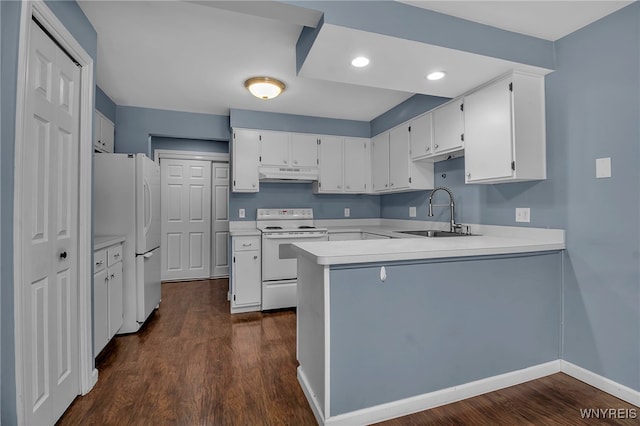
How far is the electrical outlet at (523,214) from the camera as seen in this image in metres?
2.40

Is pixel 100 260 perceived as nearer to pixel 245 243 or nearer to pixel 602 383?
pixel 245 243

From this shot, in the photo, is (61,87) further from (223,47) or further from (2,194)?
(223,47)

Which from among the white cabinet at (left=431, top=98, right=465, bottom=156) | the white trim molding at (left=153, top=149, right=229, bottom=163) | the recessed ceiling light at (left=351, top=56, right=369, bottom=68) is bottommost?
the white cabinet at (left=431, top=98, right=465, bottom=156)

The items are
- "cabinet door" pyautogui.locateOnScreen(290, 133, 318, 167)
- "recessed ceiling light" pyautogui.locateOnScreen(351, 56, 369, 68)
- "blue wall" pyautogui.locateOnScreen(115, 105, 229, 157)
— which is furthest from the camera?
"cabinet door" pyautogui.locateOnScreen(290, 133, 318, 167)

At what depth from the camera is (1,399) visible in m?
1.23

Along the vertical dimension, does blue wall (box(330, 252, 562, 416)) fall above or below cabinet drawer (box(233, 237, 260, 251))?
below

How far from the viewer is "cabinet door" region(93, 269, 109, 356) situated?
223 centimetres

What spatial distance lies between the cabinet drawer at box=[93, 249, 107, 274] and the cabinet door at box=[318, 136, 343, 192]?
2.53 m

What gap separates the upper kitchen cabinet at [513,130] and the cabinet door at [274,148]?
91.9 inches

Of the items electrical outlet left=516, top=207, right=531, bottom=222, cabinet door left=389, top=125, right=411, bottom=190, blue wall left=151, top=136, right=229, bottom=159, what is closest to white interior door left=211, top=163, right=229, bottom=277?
blue wall left=151, top=136, right=229, bottom=159

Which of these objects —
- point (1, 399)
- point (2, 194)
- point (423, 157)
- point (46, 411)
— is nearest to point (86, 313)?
point (46, 411)

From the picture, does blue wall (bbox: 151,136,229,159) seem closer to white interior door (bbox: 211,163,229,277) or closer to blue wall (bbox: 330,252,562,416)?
white interior door (bbox: 211,163,229,277)

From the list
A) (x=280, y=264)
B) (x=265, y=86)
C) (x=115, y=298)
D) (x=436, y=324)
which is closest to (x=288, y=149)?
(x=265, y=86)

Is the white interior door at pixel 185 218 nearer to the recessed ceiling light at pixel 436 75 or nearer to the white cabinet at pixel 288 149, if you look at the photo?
the white cabinet at pixel 288 149
